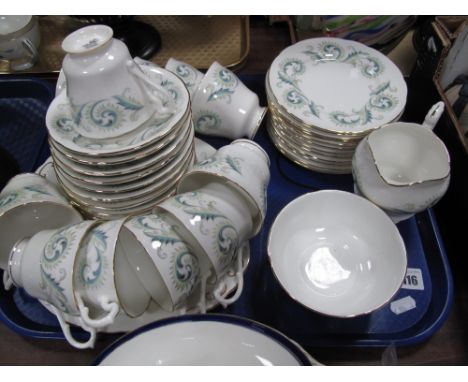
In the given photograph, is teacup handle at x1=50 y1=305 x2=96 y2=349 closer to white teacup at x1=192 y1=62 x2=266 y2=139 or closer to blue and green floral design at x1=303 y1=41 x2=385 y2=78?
white teacup at x1=192 y1=62 x2=266 y2=139

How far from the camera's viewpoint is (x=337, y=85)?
31.1 inches

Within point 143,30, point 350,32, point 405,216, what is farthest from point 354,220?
point 143,30

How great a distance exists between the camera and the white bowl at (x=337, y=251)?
63 cm

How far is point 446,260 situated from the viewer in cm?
67

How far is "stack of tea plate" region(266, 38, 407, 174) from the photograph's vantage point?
28.1 inches

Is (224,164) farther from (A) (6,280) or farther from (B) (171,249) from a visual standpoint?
(A) (6,280)

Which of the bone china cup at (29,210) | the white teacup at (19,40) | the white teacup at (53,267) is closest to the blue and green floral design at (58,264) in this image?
the white teacup at (53,267)

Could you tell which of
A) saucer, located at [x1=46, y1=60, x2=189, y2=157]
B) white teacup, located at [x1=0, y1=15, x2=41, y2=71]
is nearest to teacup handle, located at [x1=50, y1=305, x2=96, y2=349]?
saucer, located at [x1=46, y1=60, x2=189, y2=157]

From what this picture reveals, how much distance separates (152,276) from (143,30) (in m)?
0.67

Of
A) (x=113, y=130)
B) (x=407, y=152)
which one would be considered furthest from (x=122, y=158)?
(x=407, y=152)

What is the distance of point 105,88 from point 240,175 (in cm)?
21

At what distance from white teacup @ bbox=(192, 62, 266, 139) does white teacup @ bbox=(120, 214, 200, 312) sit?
294 mm

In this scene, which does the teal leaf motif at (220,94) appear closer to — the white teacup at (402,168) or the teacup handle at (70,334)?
the white teacup at (402,168)

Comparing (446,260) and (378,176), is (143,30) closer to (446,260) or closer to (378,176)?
(378,176)
